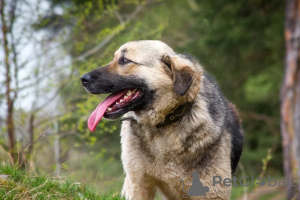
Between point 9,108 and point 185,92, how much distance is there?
428cm

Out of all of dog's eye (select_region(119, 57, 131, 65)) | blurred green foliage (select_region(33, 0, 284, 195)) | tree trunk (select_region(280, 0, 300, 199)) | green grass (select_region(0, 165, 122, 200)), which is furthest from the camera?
blurred green foliage (select_region(33, 0, 284, 195))

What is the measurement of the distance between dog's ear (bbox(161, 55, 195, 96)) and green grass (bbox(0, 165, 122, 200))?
127 centimetres

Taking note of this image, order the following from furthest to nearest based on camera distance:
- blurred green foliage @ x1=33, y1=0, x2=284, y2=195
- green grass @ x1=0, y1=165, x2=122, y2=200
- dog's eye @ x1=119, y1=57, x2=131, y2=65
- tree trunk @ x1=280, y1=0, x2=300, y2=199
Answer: blurred green foliage @ x1=33, y1=0, x2=284, y2=195, tree trunk @ x1=280, y1=0, x2=300, y2=199, dog's eye @ x1=119, y1=57, x2=131, y2=65, green grass @ x1=0, y1=165, x2=122, y2=200

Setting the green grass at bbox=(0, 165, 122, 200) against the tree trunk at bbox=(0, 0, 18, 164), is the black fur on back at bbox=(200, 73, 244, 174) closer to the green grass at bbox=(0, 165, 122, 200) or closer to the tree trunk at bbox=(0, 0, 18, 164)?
the green grass at bbox=(0, 165, 122, 200)

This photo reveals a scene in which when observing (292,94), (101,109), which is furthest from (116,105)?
(292,94)

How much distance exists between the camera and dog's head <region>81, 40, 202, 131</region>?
4.05m

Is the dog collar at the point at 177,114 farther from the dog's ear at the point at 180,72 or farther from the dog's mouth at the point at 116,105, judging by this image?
the dog's mouth at the point at 116,105

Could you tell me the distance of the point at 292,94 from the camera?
29.2 feet

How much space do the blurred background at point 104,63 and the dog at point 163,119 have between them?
1.11m

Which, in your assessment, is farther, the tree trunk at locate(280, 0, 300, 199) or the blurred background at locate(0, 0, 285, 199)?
the tree trunk at locate(280, 0, 300, 199)

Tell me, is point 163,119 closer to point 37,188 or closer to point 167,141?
point 167,141

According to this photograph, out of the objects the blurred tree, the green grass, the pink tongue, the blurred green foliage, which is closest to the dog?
the pink tongue

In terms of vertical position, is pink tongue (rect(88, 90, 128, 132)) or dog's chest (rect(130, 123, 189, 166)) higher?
pink tongue (rect(88, 90, 128, 132))

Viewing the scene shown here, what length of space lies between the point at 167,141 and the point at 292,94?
5.69 m
